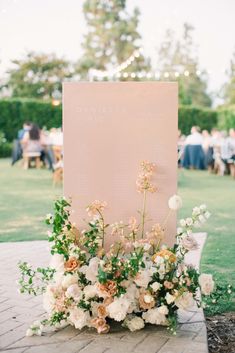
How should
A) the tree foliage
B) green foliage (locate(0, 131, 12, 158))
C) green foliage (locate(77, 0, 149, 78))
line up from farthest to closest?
the tree foliage < green foliage (locate(77, 0, 149, 78)) < green foliage (locate(0, 131, 12, 158))

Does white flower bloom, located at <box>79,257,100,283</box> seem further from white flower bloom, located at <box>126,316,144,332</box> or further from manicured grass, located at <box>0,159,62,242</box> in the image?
manicured grass, located at <box>0,159,62,242</box>

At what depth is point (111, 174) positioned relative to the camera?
10.9ft

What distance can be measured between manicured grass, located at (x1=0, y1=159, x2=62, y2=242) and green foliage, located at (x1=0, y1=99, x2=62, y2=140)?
6.75 m

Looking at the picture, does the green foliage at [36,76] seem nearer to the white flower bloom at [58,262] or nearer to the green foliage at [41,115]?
the green foliage at [41,115]

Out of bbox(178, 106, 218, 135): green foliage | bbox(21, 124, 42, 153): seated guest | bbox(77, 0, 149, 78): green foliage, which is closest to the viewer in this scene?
bbox(21, 124, 42, 153): seated guest

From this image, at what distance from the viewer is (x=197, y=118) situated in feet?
71.2

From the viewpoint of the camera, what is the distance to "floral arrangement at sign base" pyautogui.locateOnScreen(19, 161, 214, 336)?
3002 mm

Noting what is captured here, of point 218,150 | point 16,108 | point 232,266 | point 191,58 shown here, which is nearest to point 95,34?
point 191,58

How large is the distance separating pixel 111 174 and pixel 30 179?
29.8ft

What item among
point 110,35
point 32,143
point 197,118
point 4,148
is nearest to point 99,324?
point 32,143

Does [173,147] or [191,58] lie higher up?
[191,58]

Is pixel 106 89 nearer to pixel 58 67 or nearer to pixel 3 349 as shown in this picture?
pixel 3 349

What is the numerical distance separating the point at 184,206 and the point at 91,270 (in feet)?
18.5

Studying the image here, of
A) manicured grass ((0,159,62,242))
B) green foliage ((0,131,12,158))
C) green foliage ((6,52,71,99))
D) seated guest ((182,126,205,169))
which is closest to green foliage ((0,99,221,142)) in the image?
green foliage ((0,131,12,158))
